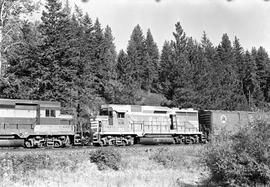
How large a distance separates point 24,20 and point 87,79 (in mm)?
15901

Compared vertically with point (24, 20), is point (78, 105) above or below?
below

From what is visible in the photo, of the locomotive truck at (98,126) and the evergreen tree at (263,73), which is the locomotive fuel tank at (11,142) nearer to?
the locomotive truck at (98,126)

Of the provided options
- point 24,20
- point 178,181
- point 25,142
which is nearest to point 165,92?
point 24,20

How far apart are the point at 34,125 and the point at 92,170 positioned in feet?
25.9

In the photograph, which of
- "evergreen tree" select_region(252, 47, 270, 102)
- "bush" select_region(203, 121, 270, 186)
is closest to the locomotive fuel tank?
"bush" select_region(203, 121, 270, 186)

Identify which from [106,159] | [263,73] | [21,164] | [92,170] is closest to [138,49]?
[263,73]

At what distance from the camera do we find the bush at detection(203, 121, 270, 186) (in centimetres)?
1520

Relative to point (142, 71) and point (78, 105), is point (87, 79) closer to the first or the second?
point (78, 105)

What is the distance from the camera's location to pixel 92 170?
19188 mm

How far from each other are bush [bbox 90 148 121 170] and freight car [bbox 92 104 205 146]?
5.74 m

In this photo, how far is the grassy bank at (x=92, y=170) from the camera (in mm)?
16922

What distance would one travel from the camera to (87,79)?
46.0 metres

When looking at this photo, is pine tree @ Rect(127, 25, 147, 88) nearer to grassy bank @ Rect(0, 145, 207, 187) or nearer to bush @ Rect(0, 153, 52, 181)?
grassy bank @ Rect(0, 145, 207, 187)

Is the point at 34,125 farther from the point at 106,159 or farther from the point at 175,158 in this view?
the point at 175,158
